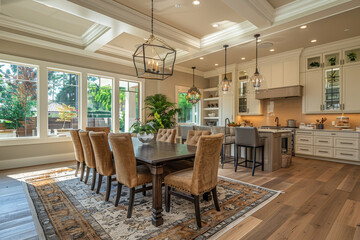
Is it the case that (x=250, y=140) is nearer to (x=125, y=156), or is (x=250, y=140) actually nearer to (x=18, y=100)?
(x=125, y=156)

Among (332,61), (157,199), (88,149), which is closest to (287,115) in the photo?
(332,61)

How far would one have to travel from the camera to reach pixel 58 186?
124 inches

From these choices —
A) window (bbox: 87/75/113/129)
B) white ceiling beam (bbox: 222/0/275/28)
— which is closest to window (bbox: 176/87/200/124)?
window (bbox: 87/75/113/129)

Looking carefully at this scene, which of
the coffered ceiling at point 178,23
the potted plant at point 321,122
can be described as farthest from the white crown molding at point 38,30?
the potted plant at point 321,122

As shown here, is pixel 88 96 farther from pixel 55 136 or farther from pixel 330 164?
pixel 330 164

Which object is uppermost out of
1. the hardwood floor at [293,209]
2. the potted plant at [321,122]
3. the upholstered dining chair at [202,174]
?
the potted plant at [321,122]

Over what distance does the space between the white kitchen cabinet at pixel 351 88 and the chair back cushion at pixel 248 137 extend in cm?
278

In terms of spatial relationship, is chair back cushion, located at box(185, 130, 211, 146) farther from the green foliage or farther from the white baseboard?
the white baseboard

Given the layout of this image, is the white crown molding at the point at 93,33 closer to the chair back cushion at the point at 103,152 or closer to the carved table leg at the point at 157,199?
the chair back cushion at the point at 103,152

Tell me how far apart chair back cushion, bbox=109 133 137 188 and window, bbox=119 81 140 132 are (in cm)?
397

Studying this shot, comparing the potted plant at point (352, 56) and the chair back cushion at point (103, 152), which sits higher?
the potted plant at point (352, 56)

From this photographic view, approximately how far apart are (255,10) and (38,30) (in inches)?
182

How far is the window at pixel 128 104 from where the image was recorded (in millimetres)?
6070

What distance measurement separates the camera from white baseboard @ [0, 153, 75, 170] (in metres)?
4.23
